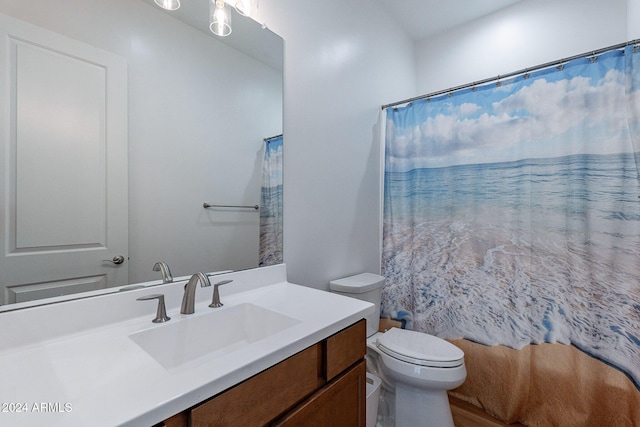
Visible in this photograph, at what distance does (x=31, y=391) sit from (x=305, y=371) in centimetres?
56

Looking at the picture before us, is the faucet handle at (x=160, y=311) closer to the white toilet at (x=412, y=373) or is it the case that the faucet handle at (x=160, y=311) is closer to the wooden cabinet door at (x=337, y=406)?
the wooden cabinet door at (x=337, y=406)

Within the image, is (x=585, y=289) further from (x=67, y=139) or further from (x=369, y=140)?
(x=67, y=139)

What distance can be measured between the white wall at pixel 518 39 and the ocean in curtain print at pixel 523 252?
991 mm

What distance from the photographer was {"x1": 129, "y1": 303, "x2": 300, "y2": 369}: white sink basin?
83cm

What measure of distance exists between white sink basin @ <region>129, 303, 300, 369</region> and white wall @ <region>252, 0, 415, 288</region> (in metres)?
0.43

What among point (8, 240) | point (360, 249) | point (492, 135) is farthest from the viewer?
point (360, 249)

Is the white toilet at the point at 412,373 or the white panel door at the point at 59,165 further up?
the white panel door at the point at 59,165

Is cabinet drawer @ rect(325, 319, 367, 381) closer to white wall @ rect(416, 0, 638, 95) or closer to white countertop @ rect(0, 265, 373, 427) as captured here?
white countertop @ rect(0, 265, 373, 427)

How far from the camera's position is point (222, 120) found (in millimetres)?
1208

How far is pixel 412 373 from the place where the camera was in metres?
1.32

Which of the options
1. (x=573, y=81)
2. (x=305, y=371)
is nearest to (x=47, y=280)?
(x=305, y=371)

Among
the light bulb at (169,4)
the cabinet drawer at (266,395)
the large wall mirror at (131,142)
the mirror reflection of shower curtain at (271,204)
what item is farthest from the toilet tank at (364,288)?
the light bulb at (169,4)

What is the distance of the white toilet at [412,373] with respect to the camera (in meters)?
1.30


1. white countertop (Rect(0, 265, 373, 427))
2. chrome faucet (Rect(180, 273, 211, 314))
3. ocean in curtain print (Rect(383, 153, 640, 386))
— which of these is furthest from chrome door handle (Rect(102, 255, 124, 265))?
ocean in curtain print (Rect(383, 153, 640, 386))
